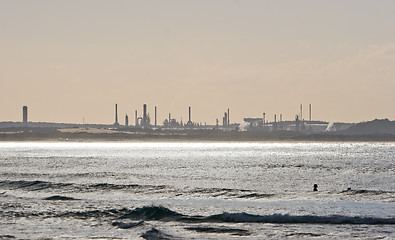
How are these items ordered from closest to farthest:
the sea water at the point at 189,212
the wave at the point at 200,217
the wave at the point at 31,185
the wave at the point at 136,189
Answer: the sea water at the point at 189,212 < the wave at the point at 200,217 < the wave at the point at 136,189 < the wave at the point at 31,185

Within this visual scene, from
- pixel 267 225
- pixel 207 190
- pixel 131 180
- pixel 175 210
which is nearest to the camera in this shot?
pixel 267 225

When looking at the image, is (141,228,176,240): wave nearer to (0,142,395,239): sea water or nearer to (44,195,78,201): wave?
(0,142,395,239): sea water

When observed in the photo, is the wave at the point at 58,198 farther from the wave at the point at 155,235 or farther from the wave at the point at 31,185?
the wave at the point at 155,235

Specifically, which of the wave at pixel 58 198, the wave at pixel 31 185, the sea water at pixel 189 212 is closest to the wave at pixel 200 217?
the sea water at pixel 189 212

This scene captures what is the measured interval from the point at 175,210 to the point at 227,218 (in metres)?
6.62

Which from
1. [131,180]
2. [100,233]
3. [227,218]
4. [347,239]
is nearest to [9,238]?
[100,233]

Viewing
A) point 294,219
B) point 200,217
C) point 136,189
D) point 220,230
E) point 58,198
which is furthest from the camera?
point 136,189

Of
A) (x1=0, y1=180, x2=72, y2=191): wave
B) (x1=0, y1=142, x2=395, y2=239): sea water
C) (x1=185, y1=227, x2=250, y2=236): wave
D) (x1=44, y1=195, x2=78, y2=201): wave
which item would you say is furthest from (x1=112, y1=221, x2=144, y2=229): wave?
(x1=0, y1=180, x2=72, y2=191): wave

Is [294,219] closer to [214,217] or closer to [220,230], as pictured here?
[214,217]

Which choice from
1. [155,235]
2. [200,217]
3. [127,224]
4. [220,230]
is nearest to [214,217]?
[200,217]

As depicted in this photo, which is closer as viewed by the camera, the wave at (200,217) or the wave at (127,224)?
the wave at (127,224)

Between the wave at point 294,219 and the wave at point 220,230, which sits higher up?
the wave at point 294,219

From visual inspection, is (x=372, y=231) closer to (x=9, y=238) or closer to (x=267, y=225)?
(x=267, y=225)

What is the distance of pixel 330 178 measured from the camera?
101 m
